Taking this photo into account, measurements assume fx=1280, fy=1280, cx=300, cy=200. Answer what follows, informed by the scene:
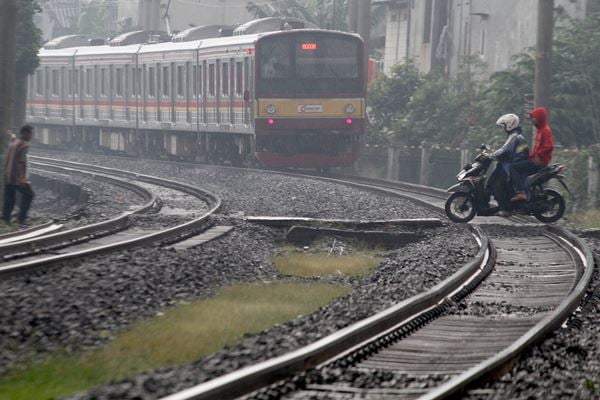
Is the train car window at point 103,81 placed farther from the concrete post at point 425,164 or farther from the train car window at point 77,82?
the concrete post at point 425,164

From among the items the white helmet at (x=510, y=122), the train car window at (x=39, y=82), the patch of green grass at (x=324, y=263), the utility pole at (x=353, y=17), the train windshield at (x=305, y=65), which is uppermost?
the utility pole at (x=353, y=17)

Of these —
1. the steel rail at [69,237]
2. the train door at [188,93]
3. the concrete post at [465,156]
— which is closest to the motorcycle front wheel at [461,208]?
the steel rail at [69,237]

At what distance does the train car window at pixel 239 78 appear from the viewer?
93.5 ft

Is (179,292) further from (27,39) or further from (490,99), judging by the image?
(27,39)

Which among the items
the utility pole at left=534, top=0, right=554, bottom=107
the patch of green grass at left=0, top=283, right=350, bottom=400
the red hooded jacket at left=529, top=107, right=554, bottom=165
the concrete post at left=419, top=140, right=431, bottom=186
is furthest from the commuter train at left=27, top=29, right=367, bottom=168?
the patch of green grass at left=0, top=283, right=350, bottom=400

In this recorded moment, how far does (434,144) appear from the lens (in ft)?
93.7

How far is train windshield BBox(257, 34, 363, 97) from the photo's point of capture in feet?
89.2

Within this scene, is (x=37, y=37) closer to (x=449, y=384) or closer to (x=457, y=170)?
(x=457, y=170)

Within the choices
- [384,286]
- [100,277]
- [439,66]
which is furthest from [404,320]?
[439,66]

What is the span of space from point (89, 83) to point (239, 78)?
39.9 ft

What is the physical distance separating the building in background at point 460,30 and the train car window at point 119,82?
785 centimetres

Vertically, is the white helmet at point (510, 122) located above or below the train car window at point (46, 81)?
above

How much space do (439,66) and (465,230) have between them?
23.5 meters

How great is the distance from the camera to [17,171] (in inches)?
655
